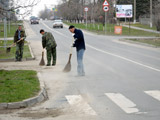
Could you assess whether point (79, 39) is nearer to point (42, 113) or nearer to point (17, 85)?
point (17, 85)

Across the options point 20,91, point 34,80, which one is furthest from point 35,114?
point 34,80

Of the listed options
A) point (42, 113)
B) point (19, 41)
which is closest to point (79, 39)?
point (42, 113)

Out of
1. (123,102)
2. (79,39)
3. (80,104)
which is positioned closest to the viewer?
(80,104)

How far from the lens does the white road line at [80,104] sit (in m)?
7.90

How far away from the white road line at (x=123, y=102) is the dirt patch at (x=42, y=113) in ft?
4.55

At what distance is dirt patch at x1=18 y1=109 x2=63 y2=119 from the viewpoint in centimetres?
760

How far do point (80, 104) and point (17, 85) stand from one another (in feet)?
8.75

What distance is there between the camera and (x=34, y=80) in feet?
38.7

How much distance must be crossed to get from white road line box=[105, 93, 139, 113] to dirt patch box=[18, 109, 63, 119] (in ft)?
4.55

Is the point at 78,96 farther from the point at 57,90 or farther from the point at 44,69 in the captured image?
the point at 44,69

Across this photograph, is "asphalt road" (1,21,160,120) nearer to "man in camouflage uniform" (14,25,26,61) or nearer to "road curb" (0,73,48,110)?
"road curb" (0,73,48,110)

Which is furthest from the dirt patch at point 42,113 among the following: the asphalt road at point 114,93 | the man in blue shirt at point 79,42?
the man in blue shirt at point 79,42

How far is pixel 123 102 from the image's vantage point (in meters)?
8.75

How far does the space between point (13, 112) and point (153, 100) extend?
328 cm
